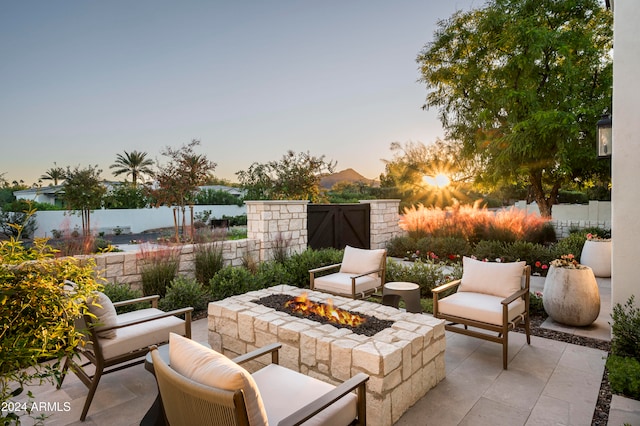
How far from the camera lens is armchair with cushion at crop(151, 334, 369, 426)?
4.23 feet

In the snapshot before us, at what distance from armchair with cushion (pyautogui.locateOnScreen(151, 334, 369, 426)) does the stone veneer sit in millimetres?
433

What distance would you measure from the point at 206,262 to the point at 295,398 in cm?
382

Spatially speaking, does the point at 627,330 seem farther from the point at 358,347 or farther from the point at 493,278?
the point at 358,347

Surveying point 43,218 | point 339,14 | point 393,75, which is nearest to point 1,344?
point 339,14

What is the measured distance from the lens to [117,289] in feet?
13.4

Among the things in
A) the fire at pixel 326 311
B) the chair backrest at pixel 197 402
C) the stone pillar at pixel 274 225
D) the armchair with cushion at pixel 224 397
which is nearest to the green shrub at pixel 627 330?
the fire at pixel 326 311

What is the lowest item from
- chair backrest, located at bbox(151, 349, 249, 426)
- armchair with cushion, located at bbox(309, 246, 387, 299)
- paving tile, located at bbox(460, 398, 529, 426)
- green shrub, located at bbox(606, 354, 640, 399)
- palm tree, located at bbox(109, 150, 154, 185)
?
paving tile, located at bbox(460, 398, 529, 426)

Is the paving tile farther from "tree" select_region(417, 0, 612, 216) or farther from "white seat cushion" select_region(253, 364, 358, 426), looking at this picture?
"tree" select_region(417, 0, 612, 216)

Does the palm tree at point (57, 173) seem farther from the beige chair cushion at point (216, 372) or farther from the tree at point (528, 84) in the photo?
the tree at point (528, 84)

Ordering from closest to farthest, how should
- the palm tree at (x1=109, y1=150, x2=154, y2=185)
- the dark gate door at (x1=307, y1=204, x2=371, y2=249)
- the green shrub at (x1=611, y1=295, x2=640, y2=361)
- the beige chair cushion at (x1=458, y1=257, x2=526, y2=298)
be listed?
1. the green shrub at (x1=611, y1=295, x2=640, y2=361)
2. the beige chair cushion at (x1=458, y1=257, x2=526, y2=298)
3. the dark gate door at (x1=307, y1=204, x2=371, y2=249)
4. the palm tree at (x1=109, y1=150, x2=154, y2=185)

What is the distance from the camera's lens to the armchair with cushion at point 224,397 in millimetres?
1289

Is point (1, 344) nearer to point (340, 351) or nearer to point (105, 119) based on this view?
point (340, 351)

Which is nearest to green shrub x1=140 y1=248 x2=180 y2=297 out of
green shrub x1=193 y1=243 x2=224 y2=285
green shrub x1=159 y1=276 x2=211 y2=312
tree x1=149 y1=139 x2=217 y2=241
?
green shrub x1=159 y1=276 x2=211 y2=312

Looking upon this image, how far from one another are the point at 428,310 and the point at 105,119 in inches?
429
